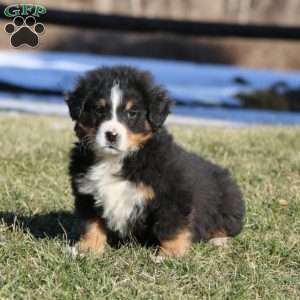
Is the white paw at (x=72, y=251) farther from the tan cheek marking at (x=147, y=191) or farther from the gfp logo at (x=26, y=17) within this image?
the gfp logo at (x=26, y=17)

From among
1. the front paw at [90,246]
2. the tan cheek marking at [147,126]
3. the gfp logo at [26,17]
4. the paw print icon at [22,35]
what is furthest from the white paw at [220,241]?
the gfp logo at [26,17]

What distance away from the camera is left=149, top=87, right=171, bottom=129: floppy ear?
4359mm

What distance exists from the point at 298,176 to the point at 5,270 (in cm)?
333

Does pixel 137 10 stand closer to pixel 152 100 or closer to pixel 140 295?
pixel 152 100

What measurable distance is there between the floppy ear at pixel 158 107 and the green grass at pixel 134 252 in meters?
0.77

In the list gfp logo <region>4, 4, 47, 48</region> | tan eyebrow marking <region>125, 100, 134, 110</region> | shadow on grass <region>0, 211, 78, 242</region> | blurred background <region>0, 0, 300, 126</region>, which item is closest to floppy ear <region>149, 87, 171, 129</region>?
tan eyebrow marking <region>125, 100, 134, 110</region>

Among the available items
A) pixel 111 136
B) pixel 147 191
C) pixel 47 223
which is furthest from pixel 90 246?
pixel 47 223

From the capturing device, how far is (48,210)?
5.31 m

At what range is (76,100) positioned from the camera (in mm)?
4469

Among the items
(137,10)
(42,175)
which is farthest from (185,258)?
(137,10)

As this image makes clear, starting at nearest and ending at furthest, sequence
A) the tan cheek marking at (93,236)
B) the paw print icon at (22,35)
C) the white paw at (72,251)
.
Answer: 1. the white paw at (72,251)
2. the tan cheek marking at (93,236)
3. the paw print icon at (22,35)

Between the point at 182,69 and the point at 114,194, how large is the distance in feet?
36.0

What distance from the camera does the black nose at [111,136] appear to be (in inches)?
166

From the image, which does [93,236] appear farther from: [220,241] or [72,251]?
[220,241]
